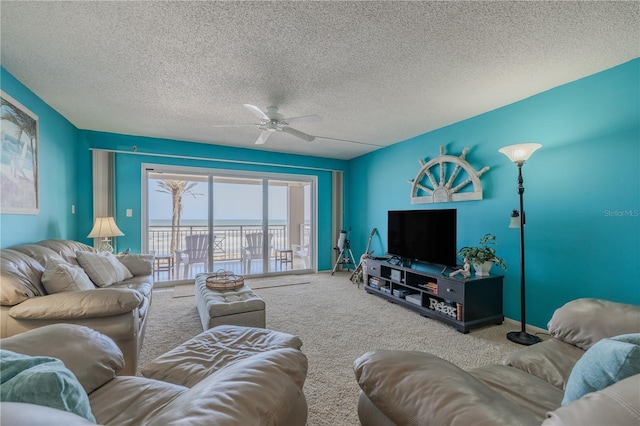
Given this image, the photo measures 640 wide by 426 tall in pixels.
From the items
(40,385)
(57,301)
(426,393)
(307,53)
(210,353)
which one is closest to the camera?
(40,385)

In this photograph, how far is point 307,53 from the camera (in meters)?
2.13

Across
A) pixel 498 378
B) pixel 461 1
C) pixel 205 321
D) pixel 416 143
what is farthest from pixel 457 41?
pixel 205 321

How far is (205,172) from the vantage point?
16.2ft

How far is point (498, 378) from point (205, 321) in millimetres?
2215

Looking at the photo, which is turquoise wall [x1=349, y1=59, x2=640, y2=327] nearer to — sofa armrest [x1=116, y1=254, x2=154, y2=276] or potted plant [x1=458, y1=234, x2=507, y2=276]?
potted plant [x1=458, y1=234, x2=507, y2=276]

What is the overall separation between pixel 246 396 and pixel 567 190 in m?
3.31

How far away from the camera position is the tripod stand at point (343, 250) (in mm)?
5650

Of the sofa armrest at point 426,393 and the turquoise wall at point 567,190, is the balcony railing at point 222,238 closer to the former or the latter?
the turquoise wall at point 567,190

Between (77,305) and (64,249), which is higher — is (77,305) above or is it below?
below

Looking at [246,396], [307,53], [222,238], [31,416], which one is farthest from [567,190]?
[222,238]

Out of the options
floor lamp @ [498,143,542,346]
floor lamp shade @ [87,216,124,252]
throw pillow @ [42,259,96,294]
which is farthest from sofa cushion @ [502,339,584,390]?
floor lamp shade @ [87,216,124,252]

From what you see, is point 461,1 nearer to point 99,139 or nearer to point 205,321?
point 205,321

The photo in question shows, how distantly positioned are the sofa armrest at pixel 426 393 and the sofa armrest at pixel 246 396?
31cm

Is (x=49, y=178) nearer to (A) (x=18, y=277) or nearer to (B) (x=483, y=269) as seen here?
(A) (x=18, y=277)
